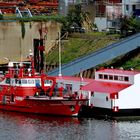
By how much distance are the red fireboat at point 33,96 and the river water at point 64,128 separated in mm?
914

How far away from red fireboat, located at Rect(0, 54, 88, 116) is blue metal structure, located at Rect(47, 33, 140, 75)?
6.81 m

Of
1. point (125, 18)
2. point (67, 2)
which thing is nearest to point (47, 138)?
point (125, 18)

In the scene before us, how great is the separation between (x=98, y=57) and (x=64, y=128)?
16.9m

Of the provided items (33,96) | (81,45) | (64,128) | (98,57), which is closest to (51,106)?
(33,96)

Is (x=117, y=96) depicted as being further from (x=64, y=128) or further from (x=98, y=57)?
(x=98, y=57)

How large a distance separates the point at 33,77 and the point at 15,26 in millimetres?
21645

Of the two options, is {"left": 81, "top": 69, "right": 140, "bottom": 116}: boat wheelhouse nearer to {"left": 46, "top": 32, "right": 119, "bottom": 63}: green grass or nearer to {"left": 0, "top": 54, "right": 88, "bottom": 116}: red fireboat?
{"left": 0, "top": 54, "right": 88, "bottom": 116}: red fireboat

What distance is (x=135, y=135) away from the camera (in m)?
58.1

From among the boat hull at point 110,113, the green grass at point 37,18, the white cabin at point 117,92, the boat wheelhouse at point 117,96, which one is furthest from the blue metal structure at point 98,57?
the green grass at point 37,18

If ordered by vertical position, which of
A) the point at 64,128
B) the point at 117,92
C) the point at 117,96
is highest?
the point at 117,92

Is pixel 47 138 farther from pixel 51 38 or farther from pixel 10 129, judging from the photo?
pixel 51 38

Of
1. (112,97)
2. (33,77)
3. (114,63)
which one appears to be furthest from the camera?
(114,63)

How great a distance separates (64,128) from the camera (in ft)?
198

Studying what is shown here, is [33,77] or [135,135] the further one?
[33,77]
